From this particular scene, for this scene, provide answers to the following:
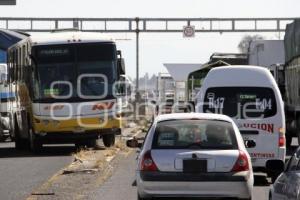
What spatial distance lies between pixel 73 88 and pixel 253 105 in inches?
359

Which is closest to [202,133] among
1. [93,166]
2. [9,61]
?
[93,166]

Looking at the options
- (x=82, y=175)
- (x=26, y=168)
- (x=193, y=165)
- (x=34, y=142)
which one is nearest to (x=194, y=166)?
(x=193, y=165)

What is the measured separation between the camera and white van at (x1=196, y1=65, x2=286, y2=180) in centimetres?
1847

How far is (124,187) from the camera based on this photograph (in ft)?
58.5

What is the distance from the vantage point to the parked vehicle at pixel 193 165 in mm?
13023

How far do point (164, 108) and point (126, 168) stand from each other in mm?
34360

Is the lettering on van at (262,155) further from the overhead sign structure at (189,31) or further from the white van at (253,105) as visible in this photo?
the overhead sign structure at (189,31)

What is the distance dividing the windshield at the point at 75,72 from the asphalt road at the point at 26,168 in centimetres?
184

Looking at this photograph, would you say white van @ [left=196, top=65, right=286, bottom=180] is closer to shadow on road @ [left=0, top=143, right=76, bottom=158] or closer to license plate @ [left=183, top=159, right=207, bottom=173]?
license plate @ [left=183, top=159, right=207, bottom=173]

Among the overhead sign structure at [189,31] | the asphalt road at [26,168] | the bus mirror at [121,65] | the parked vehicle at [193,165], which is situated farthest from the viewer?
the overhead sign structure at [189,31]

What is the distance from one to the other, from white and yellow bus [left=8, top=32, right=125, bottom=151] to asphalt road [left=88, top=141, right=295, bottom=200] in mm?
5004

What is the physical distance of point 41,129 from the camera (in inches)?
1065

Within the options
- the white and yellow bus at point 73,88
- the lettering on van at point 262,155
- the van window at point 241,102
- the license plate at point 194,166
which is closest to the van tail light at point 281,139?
the lettering on van at point 262,155

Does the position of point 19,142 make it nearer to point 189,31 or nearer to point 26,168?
point 26,168
